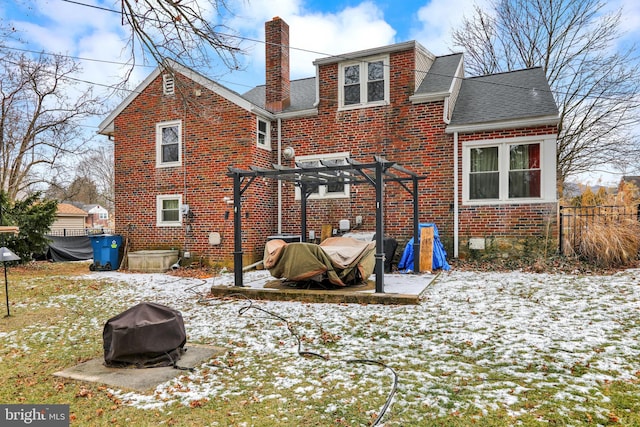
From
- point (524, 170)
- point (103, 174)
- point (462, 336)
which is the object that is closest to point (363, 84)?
point (524, 170)

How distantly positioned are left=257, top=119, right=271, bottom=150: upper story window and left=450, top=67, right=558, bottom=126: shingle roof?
548 centimetres

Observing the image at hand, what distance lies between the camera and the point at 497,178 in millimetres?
10250

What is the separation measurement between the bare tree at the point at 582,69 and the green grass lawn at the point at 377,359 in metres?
13.1

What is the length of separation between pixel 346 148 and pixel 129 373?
8.87 meters

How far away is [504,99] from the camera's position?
35.7ft

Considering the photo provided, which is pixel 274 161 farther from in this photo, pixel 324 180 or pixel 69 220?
pixel 69 220

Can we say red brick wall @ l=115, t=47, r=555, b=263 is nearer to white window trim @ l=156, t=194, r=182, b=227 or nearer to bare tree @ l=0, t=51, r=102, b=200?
white window trim @ l=156, t=194, r=182, b=227

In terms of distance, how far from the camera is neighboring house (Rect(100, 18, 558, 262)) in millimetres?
10109

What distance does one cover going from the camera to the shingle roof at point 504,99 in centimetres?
997

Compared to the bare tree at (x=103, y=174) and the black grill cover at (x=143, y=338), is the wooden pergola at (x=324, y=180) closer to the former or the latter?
the black grill cover at (x=143, y=338)

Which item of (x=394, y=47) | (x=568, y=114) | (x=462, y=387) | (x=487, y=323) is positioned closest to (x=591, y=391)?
(x=462, y=387)

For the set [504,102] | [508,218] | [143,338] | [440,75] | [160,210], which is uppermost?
[440,75]

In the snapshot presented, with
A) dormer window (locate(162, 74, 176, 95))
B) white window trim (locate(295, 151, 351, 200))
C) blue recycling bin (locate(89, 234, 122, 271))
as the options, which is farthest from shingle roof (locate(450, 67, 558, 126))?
blue recycling bin (locate(89, 234, 122, 271))

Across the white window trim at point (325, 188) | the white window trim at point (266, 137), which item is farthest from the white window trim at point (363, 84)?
the white window trim at point (266, 137)
